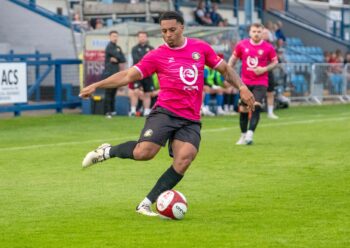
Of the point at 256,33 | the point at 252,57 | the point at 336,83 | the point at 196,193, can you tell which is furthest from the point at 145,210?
the point at 336,83

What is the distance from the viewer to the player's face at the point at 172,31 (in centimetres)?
1031

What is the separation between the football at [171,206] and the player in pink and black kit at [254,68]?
8432 mm

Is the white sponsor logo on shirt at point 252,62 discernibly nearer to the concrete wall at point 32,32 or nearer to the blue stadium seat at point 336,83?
the concrete wall at point 32,32

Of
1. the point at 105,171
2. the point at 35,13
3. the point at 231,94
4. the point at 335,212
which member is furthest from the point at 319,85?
the point at 335,212

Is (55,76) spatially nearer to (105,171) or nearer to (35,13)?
(35,13)

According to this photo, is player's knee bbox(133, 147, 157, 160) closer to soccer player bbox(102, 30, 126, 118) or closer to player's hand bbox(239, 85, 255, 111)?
player's hand bbox(239, 85, 255, 111)

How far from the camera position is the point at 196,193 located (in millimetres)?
12117

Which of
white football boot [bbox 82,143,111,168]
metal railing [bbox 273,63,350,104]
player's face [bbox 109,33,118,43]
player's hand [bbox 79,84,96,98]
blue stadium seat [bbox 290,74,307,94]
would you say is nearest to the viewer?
player's hand [bbox 79,84,96,98]

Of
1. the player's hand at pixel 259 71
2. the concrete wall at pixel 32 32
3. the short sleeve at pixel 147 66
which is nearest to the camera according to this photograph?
the short sleeve at pixel 147 66

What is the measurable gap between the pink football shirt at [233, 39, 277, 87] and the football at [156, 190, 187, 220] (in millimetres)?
9094

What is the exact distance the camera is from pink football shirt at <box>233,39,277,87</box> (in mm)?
19031

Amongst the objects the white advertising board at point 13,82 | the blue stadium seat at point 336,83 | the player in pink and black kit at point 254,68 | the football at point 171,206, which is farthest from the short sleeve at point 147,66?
the blue stadium seat at point 336,83

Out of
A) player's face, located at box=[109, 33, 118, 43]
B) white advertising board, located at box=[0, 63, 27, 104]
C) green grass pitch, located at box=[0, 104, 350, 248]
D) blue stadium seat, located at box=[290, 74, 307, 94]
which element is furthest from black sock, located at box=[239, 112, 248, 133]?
blue stadium seat, located at box=[290, 74, 307, 94]

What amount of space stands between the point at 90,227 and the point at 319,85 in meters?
24.8
